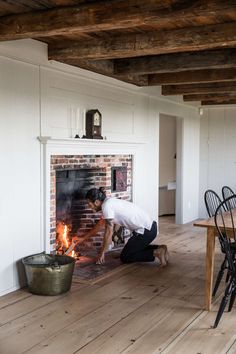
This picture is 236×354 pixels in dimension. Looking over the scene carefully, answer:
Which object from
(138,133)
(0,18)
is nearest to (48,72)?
(0,18)

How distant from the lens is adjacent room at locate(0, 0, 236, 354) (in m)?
3.21

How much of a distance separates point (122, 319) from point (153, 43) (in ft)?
7.61

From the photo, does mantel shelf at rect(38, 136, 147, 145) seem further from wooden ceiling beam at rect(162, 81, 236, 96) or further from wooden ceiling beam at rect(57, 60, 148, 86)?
wooden ceiling beam at rect(162, 81, 236, 96)

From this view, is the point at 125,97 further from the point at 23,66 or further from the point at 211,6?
the point at 211,6

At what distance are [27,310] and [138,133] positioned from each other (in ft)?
11.2

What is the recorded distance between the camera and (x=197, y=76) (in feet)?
17.9

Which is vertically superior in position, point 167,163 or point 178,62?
point 178,62

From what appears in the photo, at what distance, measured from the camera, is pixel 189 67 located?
469 centimetres

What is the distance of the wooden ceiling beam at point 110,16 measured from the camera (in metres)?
2.90

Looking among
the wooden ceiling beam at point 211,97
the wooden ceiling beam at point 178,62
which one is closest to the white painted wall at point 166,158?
the wooden ceiling beam at point 211,97

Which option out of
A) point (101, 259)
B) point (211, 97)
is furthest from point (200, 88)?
point (101, 259)

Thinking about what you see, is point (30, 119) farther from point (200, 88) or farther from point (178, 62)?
point (200, 88)

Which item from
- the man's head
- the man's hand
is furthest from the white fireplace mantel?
the man's hand

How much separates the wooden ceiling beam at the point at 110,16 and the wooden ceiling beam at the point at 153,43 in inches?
5.5
